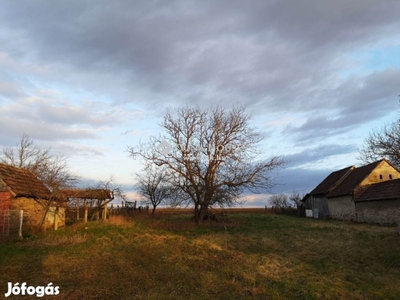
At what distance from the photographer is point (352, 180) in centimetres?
3266

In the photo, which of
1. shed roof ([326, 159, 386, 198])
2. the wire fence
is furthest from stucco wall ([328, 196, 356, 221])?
the wire fence

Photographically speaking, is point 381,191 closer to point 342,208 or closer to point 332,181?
point 342,208

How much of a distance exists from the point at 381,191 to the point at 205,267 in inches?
851

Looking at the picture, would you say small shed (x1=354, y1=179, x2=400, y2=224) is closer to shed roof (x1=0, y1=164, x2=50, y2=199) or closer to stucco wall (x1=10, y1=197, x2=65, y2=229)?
stucco wall (x1=10, y1=197, x2=65, y2=229)

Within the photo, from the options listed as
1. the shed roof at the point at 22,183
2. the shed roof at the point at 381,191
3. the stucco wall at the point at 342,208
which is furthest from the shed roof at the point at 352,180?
the shed roof at the point at 22,183

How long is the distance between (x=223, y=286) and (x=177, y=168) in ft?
57.5

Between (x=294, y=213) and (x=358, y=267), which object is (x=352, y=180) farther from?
(x=358, y=267)

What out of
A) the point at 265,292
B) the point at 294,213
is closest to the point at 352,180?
the point at 294,213

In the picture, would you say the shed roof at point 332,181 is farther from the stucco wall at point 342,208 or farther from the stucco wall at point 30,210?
the stucco wall at point 30,210

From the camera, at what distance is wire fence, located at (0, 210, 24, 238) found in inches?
650

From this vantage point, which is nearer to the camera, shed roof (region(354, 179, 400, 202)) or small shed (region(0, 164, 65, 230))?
small shed (region(0, 164, 65, 230))

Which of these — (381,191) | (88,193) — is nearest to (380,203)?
(381,191)

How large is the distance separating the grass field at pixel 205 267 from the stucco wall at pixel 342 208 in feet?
46.2

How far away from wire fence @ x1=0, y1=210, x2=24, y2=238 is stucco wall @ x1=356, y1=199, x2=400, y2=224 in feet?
81.1
